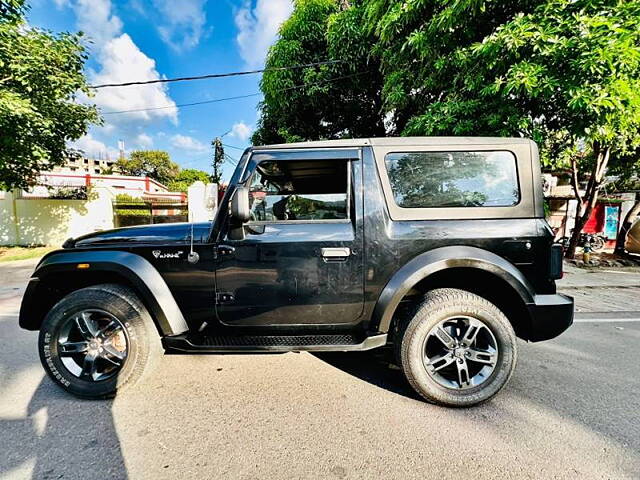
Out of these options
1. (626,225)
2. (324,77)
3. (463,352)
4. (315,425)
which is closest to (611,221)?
(626,225)

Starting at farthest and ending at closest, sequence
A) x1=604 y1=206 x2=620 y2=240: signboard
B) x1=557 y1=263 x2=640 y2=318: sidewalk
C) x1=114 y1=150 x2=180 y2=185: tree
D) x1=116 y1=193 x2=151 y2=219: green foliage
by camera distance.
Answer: x1=114 y1=150 x2=180 y2=185: tree < x1=604 y1=206 x2=620 y2=240: signboard < x1=116 y1=193 x2=151 y2=219: green foliage < x1=557 y1=263 x2=640 y2=318: sidewalk

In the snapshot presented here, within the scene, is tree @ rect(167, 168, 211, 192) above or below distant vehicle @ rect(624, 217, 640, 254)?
above

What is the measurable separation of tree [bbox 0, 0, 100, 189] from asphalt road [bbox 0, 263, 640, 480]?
21.3 feet

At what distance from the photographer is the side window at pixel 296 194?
2.27 m

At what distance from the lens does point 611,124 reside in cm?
409

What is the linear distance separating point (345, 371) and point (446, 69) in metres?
5.32

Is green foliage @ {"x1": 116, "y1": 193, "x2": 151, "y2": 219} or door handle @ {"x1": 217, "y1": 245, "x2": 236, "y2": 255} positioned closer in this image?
door handle @ {"x1": 217, "y1": 245, "x2": 236, "y2": 255}

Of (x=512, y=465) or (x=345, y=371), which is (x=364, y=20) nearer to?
(x=345, y=371)

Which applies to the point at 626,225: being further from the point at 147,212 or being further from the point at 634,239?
the point at 147,212

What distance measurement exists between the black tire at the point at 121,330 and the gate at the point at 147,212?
881 cm

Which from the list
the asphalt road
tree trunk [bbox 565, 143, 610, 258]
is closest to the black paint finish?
the asphalt road

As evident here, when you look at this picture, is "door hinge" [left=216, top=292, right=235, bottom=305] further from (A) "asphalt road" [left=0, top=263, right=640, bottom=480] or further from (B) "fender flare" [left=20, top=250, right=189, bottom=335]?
(A) "asphalt road" [left=0, top=263, right=640, bottom=480]

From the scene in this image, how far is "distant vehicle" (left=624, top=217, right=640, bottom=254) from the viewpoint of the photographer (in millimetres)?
8367

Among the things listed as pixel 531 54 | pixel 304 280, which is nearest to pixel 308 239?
pixel 304 280
